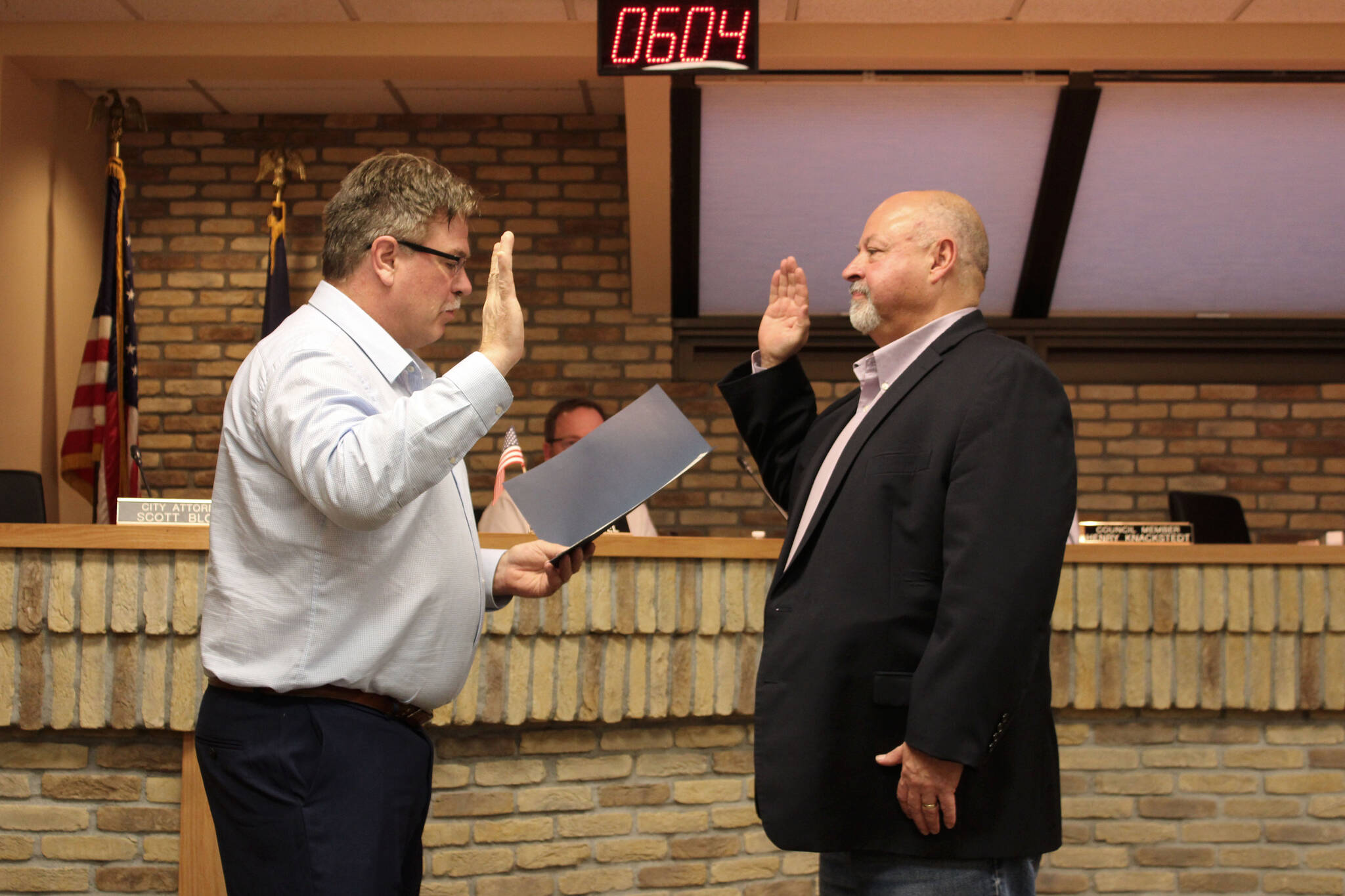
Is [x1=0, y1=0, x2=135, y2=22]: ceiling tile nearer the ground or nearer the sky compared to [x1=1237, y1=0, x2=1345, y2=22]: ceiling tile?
nearer the ground

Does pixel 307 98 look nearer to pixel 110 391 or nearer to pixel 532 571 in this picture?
pixel 110 391

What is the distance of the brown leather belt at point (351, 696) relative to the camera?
4.43 ft

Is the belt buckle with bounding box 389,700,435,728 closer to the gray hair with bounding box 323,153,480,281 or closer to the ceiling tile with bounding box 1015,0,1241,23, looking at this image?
the gray hair with bounding box 323,153,480,281

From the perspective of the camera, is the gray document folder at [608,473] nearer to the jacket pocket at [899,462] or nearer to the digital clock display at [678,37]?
the jacket pocket at [899,462]

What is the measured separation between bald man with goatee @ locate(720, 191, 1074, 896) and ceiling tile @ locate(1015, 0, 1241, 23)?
3146 mm

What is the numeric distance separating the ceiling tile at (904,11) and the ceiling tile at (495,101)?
3.86 feet

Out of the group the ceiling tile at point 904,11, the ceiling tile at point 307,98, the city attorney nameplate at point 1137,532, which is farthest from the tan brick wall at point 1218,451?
the ceiling tile at point 307,98

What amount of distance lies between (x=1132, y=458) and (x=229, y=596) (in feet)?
15.6

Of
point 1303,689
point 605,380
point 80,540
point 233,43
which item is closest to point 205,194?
point 233,43

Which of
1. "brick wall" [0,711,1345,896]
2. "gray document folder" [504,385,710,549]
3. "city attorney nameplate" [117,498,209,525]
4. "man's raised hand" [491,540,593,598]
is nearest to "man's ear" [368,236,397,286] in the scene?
"gray document folder" [504,385,710,549]

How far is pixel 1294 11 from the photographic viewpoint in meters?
4.34

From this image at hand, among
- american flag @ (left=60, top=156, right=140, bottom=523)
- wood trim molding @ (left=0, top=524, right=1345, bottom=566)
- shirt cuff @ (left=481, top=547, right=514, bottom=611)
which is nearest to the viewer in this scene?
shirt cuff @ (left=481, top=547, right=514, bottom=611)

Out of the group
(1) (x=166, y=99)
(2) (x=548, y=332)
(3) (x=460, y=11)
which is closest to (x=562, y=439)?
(2) (x=548, y=332)

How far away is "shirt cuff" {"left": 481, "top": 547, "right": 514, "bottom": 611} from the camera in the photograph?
67.1 inches
